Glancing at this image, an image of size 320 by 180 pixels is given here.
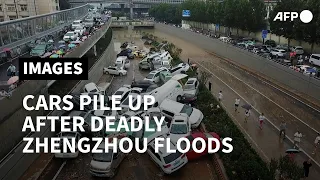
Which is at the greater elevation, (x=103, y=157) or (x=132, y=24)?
(x=132, y=24)

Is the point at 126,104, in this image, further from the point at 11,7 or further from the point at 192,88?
the point at 11,7

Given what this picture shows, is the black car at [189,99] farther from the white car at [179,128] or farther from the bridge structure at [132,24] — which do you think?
the bridge structure at [132,24]

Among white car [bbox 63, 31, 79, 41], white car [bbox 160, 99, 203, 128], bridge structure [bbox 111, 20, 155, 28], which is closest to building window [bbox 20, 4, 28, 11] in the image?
bridge structure [bbox 111, 20, 155, 28]

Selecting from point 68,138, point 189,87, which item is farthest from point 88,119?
point 189,87

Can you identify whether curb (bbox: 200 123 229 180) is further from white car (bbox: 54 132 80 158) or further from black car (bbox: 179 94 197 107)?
black car (bbox: 179 94 197 107)

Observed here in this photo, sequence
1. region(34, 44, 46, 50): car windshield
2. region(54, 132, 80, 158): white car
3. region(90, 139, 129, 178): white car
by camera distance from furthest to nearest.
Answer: region(34, 44, 46, 50): car windshield
region(54, 132, 80, 158): white car
region(90, 139, 129, 178): white car

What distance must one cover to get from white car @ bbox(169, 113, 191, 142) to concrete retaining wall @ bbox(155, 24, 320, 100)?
→ 11.7m

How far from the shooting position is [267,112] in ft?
70.1

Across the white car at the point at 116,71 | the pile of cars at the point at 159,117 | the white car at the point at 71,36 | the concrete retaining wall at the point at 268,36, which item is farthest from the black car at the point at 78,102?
the concrete retaining wall at the point at 268,36

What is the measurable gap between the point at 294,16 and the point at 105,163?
39190 mm

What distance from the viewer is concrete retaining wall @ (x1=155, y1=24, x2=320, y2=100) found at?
23.8 metres

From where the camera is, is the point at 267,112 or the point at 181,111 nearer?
the point at 181,111

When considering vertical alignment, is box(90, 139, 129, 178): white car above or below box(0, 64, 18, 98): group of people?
below

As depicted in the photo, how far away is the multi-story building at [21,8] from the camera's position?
197 feet
